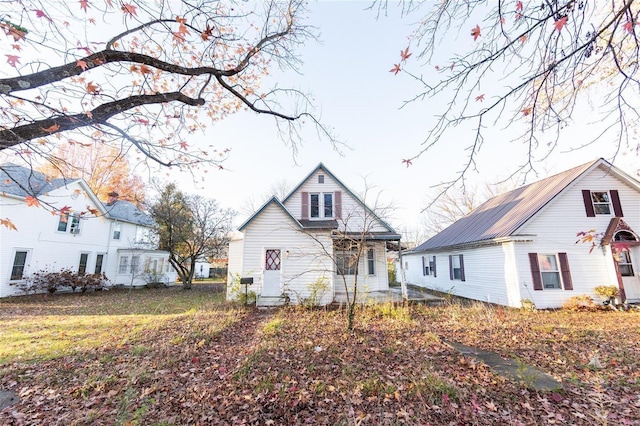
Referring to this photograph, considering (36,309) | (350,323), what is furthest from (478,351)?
(36,309)

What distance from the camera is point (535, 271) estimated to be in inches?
437

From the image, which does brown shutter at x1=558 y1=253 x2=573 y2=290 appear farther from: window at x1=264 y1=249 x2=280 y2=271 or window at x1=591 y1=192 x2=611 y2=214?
window at x1=264 y1=249 x2=280 y2=271

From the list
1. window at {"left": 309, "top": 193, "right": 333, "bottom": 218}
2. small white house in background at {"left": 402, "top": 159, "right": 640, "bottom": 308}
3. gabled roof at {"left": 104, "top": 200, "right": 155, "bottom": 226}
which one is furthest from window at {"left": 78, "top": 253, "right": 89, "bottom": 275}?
small white house in background at {"left": 402, "top": 159, "right": 640, "bottom": 308}

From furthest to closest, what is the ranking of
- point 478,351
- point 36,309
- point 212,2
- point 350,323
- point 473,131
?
point 36,309
point 350,323
point 478,351
point 212,2
point 473,131

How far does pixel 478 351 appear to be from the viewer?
575 cm

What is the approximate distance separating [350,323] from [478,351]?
9.73ft

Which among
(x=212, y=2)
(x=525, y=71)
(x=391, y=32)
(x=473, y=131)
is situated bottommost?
(x=473, y=131)

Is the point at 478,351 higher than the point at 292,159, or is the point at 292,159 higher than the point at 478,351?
the point at 292,159

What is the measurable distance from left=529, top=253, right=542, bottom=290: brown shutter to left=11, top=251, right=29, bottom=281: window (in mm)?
24940

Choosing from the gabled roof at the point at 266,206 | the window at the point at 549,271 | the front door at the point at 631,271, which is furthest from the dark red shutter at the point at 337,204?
the front door at the point at 631,271

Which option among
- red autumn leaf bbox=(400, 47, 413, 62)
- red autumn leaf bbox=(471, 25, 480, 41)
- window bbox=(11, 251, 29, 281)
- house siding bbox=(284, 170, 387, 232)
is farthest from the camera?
house siding bbox=(284, 170, 387, 232)

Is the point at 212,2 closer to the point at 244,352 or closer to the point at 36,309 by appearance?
the point at 244,352

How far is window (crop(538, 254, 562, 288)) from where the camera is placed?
1116cm

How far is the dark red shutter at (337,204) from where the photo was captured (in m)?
14.8
